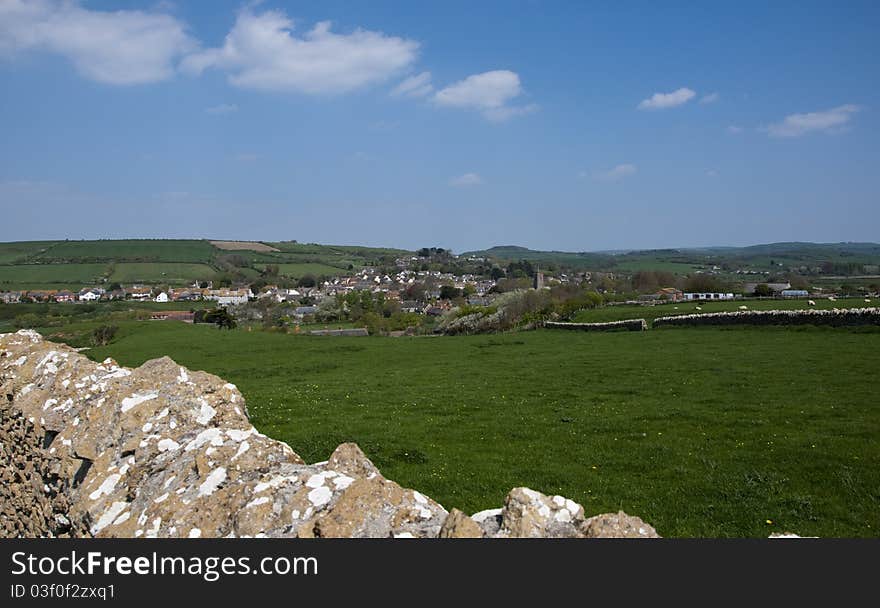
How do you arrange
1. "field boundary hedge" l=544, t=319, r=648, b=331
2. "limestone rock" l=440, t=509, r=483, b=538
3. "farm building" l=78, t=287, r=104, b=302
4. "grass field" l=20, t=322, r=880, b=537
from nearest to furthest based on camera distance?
"limestone rock" l=440, t=509, r=483, b=538 → "grass field" l=20, t=322, r=880, b=537 → "field boundary hedge" l=544, t=319, r=648, b=331 → "farm building" l=78, t=287, r=104, b=302

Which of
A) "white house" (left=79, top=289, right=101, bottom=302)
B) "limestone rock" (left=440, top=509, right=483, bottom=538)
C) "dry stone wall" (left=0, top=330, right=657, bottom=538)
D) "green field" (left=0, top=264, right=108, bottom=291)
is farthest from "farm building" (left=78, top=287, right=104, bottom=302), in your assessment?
"limestone rock" (left=440, top=509, right=483, bottom=538)

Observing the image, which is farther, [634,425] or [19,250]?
[19,250]

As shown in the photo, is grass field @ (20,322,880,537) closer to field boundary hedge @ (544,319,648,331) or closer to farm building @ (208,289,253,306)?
field boundary hedge @ (544,319,648,331)

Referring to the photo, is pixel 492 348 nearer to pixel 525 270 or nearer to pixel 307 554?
pixel 307 554

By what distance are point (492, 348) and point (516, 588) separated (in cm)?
2917

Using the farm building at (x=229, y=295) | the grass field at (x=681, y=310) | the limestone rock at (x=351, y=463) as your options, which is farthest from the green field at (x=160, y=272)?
the limestone rock at (x=351, y=463)

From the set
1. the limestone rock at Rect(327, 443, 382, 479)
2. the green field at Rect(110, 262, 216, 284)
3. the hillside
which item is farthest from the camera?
the green field at Rect(110, 262, 216, 284)

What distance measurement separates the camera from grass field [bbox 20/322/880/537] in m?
8.57

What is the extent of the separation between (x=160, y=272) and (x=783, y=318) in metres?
139

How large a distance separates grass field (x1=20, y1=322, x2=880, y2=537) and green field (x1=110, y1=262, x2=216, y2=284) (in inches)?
4636

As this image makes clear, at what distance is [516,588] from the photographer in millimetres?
3355

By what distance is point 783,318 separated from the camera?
32.0 m

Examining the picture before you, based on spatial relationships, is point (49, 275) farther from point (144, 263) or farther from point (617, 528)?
point (617, 528)

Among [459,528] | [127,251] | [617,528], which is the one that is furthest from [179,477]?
[127,251]
